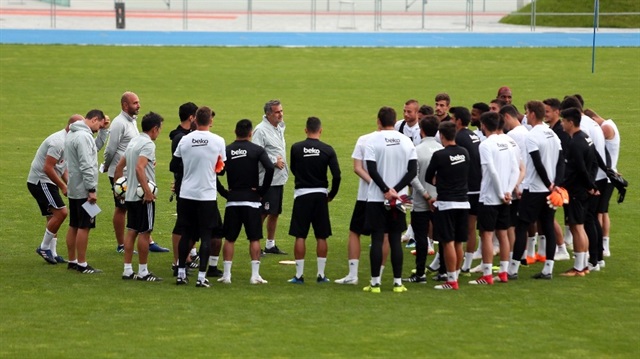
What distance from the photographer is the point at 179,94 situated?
31.3m

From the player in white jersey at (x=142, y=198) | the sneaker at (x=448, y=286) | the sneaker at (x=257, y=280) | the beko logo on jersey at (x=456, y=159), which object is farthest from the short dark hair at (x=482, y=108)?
the player in white jersey at (x=142, y=198)

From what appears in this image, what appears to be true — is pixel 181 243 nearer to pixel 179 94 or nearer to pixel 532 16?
pixel 179 94

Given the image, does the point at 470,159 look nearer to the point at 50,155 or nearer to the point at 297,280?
the point at 297,280

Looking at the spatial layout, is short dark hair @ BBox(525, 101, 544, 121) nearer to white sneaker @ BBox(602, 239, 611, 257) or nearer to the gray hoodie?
white sneaker @ BBox(602, 239, 611, 257)

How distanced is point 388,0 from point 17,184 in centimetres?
4177

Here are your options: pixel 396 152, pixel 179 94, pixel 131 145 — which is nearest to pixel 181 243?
pixel 131 145

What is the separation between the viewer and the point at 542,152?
1319cm

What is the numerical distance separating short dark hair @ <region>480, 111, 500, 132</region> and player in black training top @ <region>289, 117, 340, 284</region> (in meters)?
1.83

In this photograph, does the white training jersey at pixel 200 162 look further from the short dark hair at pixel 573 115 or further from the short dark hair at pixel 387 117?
the short dark hair at pixel 573 115

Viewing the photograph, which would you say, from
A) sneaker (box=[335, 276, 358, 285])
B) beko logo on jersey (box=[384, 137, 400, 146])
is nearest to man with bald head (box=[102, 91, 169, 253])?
sneaker (box=[335, 276, 358, 285])

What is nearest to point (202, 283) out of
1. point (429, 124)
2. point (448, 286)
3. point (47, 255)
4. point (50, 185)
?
point (47, 255)

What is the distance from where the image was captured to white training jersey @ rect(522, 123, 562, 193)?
13.2 meters

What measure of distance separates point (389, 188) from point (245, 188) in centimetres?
172

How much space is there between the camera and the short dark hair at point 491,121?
12884 mm
